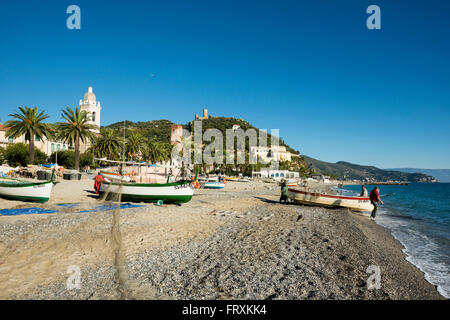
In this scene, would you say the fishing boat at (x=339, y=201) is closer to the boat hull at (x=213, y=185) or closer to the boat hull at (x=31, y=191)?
the boat hull at (x=31, y=191)

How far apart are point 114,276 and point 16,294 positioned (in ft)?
6.21

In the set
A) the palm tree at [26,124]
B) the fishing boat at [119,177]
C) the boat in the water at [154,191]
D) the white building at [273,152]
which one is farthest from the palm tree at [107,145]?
the white building at [273,152]

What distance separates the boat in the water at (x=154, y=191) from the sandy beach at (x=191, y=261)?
16.2ft

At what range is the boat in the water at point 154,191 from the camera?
17722 millimetres

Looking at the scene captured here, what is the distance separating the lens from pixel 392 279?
23.6 ft

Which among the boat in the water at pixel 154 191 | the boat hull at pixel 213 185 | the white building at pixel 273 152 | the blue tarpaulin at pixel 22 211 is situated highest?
the white building at pixel 273 152

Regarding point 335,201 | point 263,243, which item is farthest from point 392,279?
point 335,201

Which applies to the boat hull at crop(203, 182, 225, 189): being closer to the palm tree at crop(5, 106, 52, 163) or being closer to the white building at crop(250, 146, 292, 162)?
the palm tree at crop(5, 106, 52, 163)

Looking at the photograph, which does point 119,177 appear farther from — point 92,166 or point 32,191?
point 92,166

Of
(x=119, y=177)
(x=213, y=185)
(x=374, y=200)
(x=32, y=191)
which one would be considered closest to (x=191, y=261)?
(x=32, y=191)

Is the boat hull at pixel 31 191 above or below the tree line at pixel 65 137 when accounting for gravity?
below

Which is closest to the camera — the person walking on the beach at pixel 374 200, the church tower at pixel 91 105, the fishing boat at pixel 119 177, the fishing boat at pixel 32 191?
the fishing boat at pixel 32 191

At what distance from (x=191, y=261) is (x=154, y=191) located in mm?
11168

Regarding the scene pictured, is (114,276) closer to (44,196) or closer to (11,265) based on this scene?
(11,265)
